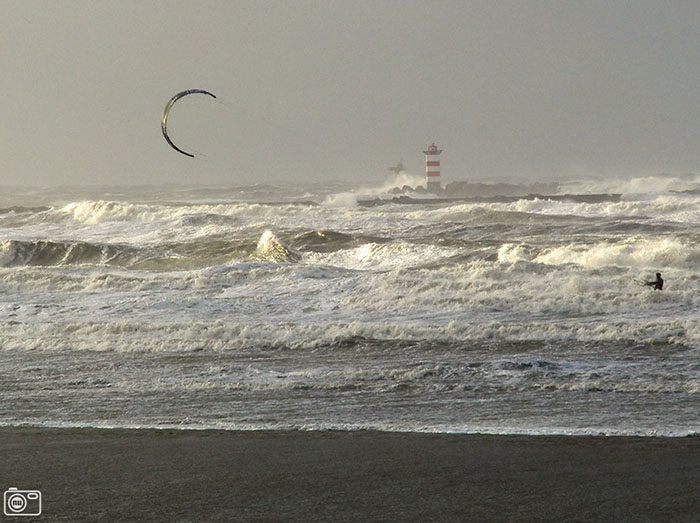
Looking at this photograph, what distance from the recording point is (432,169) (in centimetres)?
7494

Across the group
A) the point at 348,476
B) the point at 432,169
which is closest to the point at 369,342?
the point at 348,476

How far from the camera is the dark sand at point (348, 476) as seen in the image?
532 centimetres

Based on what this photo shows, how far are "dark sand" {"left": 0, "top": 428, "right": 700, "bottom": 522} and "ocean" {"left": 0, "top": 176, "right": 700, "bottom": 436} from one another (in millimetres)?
493

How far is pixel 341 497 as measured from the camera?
561 centimetres

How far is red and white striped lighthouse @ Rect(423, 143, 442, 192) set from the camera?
7394 cm

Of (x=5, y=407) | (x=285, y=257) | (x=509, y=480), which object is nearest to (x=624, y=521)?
(x=509, y=480)

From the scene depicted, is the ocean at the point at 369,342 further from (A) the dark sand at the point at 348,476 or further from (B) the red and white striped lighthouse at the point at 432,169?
(B) the red and white striped lighthouse at the point at 432,169

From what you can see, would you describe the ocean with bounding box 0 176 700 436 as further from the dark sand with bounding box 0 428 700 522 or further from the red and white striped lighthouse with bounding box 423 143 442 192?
the red and white striped lighthouse with bounding box 423 143 442 192

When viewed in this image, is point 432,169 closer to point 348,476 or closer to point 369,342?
point 369,342

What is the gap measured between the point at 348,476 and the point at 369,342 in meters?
5.58

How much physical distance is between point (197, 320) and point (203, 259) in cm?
1108

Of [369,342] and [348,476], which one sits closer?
[348,476]

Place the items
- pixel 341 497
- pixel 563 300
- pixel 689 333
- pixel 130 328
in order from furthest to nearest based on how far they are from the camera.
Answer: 1. pixel 563 300
2. pixel 130 328
3. pixel 689 333
4. pixel 341 497

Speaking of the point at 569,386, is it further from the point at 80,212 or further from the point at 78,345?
the point at 80,212
